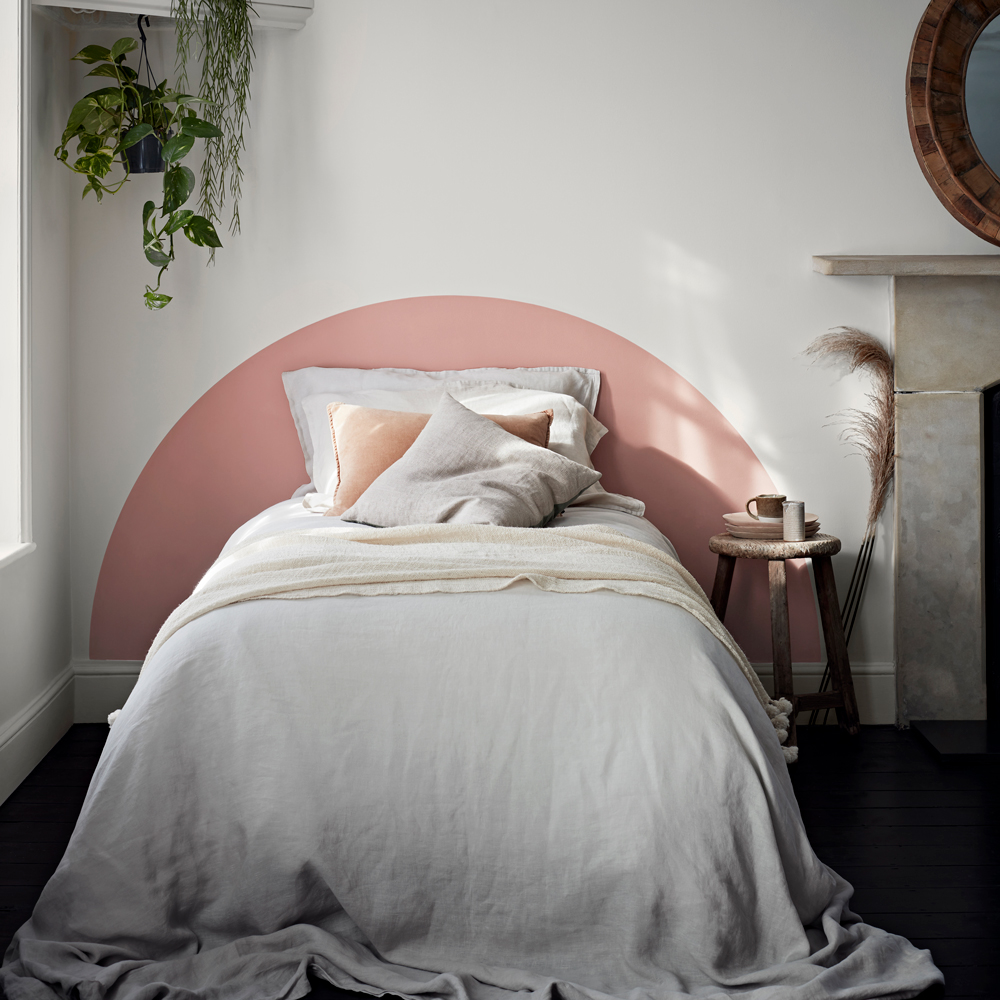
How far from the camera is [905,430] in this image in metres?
3.04

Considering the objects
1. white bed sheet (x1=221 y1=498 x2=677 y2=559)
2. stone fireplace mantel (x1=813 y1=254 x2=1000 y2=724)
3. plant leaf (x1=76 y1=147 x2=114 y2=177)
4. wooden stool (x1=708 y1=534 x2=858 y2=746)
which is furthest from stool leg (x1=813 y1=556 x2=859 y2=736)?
plant leaf (x1=76 y1=147 x2=114 y2=177)

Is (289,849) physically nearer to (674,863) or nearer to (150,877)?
(150,877)

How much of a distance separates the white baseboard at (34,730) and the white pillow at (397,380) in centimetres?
105

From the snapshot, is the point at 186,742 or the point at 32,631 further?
the point at 32,631

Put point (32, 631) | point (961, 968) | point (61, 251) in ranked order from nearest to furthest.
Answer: point (961, 968), point (32, 631), point (61, 251)

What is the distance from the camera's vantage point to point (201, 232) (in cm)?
282

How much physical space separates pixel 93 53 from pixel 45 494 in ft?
4.34

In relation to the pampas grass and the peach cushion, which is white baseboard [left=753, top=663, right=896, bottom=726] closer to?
the pampas grass

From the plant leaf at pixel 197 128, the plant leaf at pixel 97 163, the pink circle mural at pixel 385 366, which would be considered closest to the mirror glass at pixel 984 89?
the pink circle mural at pixel 385 366

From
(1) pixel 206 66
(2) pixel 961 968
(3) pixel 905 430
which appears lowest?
(2) pixel 961 968

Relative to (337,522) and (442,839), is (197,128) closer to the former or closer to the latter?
(337,522)

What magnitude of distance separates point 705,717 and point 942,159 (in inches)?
82.2

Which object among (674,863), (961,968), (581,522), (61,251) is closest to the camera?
(674,863)

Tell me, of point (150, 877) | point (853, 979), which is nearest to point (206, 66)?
point (150, 877)
